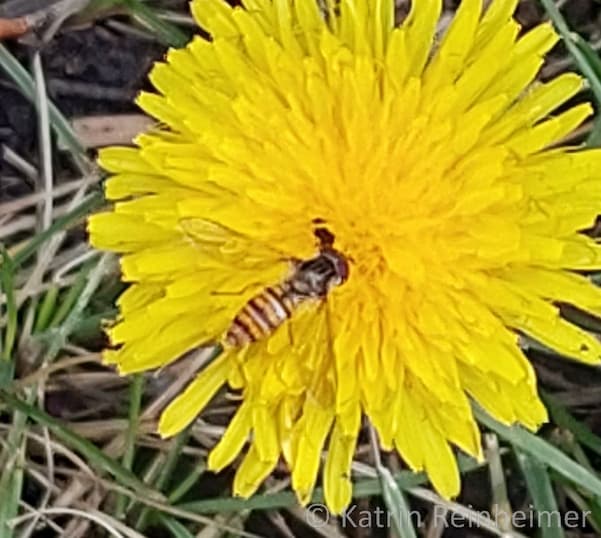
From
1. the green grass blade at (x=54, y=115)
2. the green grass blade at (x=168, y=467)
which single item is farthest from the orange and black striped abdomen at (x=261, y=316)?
the green grass blade at (x=54, y=115)

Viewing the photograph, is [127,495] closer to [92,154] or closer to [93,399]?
[93,399]

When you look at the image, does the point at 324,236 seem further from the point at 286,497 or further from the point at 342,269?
the point at 286,497

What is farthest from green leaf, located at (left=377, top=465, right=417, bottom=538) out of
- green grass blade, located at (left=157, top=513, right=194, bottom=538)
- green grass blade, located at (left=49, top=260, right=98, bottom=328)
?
green grass blade, located at (left=49, top=260, right=98, bottom=328)

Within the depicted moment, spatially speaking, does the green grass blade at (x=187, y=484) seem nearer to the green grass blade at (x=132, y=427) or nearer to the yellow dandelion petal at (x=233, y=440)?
the green grass blade at (x=132, y=427)

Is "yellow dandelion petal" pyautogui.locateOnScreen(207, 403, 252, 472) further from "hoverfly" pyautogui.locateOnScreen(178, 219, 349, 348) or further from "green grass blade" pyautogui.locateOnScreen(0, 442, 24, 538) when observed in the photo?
"green grass blade" pyautogui.locateOnScreen(0, 442, 24, 538)

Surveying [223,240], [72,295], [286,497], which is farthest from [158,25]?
[286,497]

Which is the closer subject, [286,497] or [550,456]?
[550,456]

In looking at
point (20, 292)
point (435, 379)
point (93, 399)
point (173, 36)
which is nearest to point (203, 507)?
point (93, 399)

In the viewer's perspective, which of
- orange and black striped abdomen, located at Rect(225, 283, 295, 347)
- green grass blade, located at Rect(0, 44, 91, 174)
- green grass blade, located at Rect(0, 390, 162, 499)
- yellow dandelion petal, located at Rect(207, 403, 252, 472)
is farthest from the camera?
green grass blade, located at Rect(0, 44, 91, 174)
